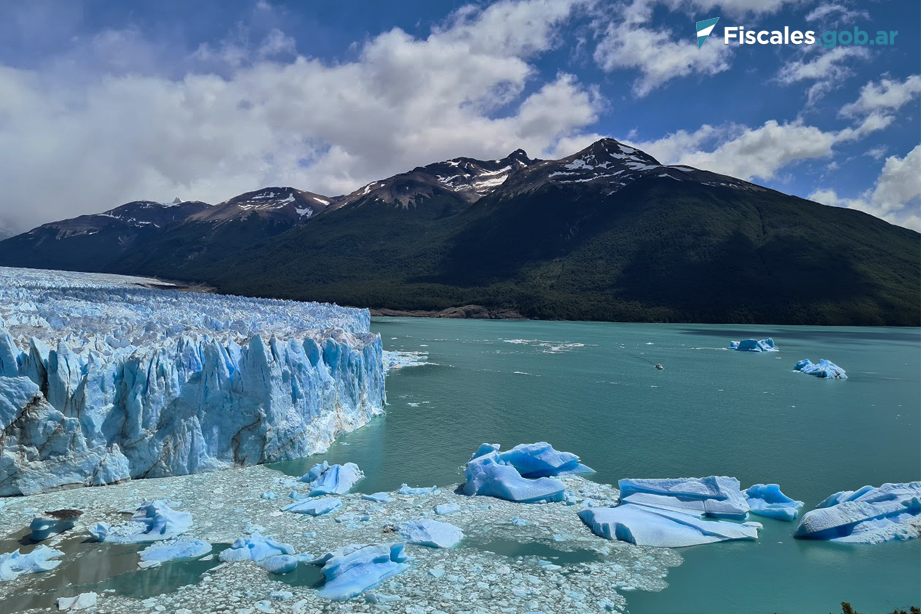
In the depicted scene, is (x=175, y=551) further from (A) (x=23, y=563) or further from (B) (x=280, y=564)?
(A) (x=23, y=563)

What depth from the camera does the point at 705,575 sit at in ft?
32.7

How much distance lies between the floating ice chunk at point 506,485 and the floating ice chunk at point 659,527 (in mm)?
1179

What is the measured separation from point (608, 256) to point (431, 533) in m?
98.4

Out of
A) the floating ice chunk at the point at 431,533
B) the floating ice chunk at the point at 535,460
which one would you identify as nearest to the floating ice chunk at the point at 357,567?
the floating ice chunk at the point at 431,533

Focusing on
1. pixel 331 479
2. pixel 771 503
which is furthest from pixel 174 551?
pixel 771 503

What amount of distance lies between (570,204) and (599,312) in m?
54.9

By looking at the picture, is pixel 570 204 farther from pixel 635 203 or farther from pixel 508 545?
pixel 508 545

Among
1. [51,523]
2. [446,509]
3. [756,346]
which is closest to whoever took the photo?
[51,523]

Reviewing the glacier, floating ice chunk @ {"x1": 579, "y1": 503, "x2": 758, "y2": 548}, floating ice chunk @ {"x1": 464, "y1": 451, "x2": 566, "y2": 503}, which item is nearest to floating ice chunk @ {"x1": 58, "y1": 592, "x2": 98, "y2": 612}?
the glacier

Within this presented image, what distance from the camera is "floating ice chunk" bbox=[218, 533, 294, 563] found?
9.66m

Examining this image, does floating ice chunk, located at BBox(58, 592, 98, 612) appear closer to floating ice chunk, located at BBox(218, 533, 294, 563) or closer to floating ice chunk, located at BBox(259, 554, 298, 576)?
floating ice chunk, located at BBox(218, 533, 294, 563)

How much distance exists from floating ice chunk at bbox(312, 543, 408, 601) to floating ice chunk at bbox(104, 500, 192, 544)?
9.72ft

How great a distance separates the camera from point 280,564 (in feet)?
30.8

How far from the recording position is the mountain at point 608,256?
8375cm
